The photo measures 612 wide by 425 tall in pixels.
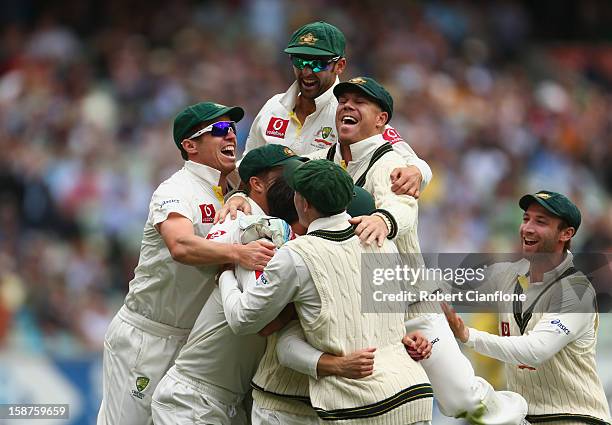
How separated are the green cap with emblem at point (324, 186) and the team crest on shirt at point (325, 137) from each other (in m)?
1.70

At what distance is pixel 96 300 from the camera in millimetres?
13578

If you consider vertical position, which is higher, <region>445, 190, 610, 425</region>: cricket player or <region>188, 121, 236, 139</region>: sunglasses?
<region>188, 121, 236, 139</region>: sunglasses

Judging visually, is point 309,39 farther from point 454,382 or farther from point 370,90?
point 454,382

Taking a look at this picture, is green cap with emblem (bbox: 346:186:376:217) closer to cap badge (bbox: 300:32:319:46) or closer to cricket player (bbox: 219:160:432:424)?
cricket player (bbox: 219:160:432:424)

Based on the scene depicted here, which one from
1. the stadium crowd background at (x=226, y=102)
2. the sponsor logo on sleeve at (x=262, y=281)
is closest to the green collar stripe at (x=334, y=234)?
the sponsor logo on sleeve at (x=262, y=281)

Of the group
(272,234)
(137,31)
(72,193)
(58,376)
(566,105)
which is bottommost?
(58,376)

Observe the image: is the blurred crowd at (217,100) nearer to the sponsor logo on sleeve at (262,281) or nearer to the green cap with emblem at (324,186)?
the sponsor logo on sleeve at (262,281)

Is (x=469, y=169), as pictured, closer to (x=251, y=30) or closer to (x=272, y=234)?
(x=251, y=30)

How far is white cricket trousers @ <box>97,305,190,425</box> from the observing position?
7.40m

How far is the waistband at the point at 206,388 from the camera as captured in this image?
6.89 m

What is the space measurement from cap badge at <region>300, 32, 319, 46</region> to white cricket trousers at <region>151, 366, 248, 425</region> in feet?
6.90

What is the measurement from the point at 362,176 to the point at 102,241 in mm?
7907

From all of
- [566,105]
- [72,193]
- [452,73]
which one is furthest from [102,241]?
[566,105]

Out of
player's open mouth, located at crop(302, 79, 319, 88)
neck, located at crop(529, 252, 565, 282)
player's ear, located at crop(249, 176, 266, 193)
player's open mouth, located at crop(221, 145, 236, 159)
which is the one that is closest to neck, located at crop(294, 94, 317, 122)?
player's open mouth, located at crop(302, 79, 319, 88)
